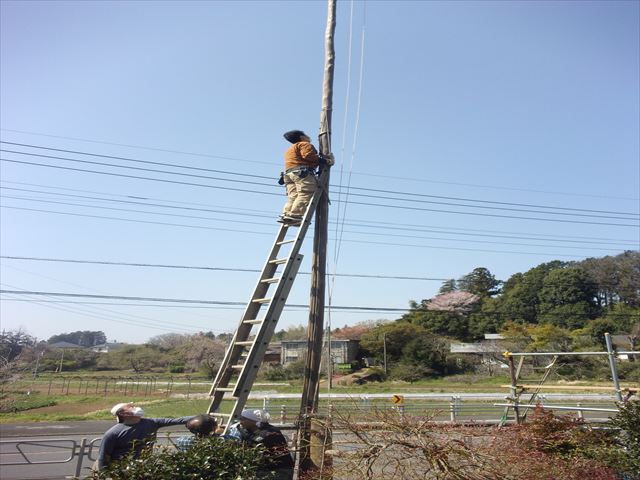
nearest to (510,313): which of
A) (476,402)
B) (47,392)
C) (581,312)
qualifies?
(581,312)

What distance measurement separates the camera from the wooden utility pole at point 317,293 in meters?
5.39

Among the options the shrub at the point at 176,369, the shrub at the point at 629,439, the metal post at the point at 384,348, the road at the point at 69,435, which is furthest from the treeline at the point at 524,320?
the shrub at the point at 629,439

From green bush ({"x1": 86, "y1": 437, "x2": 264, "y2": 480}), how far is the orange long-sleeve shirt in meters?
3.85

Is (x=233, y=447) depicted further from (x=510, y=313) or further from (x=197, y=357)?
(x=510, y=313)

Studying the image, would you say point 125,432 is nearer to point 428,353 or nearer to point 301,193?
point 301,193

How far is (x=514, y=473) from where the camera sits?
3.75 meters

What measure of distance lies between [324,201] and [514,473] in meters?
3.98

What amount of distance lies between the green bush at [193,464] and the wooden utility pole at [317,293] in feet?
4.34

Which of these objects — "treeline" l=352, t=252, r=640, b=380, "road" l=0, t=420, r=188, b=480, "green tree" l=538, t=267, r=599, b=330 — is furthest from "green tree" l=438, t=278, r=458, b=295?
"road" l=0, t=420, r=188, b=480

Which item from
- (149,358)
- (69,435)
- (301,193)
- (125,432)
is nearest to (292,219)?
(301,193)

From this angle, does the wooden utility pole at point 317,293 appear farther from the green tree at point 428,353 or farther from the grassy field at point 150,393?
the green tree at point 428,353

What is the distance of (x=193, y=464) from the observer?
3674 mm

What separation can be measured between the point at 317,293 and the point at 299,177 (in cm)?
168

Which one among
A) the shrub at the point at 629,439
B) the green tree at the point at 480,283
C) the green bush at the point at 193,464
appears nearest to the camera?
the green bush at the point at 193,464
